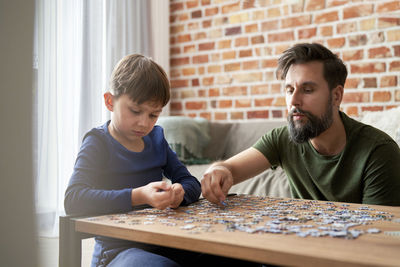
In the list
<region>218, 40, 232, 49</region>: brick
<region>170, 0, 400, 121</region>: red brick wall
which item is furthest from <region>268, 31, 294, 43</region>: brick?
<region>218, 40, 232, 49</region>: brick

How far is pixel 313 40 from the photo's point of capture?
3.58 m

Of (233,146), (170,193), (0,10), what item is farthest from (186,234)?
(233,146)

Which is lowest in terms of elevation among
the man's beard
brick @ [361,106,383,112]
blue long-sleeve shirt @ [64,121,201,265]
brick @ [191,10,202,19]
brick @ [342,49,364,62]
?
blue long-sleeve shirt @ [64,121,201,265]

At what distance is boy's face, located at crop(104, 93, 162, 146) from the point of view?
1544 mm

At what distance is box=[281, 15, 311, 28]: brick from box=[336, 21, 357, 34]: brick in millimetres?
264

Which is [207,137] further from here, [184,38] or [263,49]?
[184,38]

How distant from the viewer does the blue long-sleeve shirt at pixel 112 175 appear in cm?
128

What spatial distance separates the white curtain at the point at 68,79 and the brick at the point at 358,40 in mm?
1972

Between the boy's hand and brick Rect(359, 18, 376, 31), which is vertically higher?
brick Rect(359, 18, 376, 31)

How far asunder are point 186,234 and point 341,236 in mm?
338

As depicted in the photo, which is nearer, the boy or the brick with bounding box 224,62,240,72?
the boy

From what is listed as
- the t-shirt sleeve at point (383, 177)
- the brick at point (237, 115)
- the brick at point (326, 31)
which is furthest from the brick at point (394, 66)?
the t-shirt sleeve at point (383, 177)

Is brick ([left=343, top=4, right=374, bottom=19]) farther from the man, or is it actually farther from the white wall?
the white wall

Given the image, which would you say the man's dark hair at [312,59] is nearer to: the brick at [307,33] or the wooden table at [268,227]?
the wooden table at [268,227]
